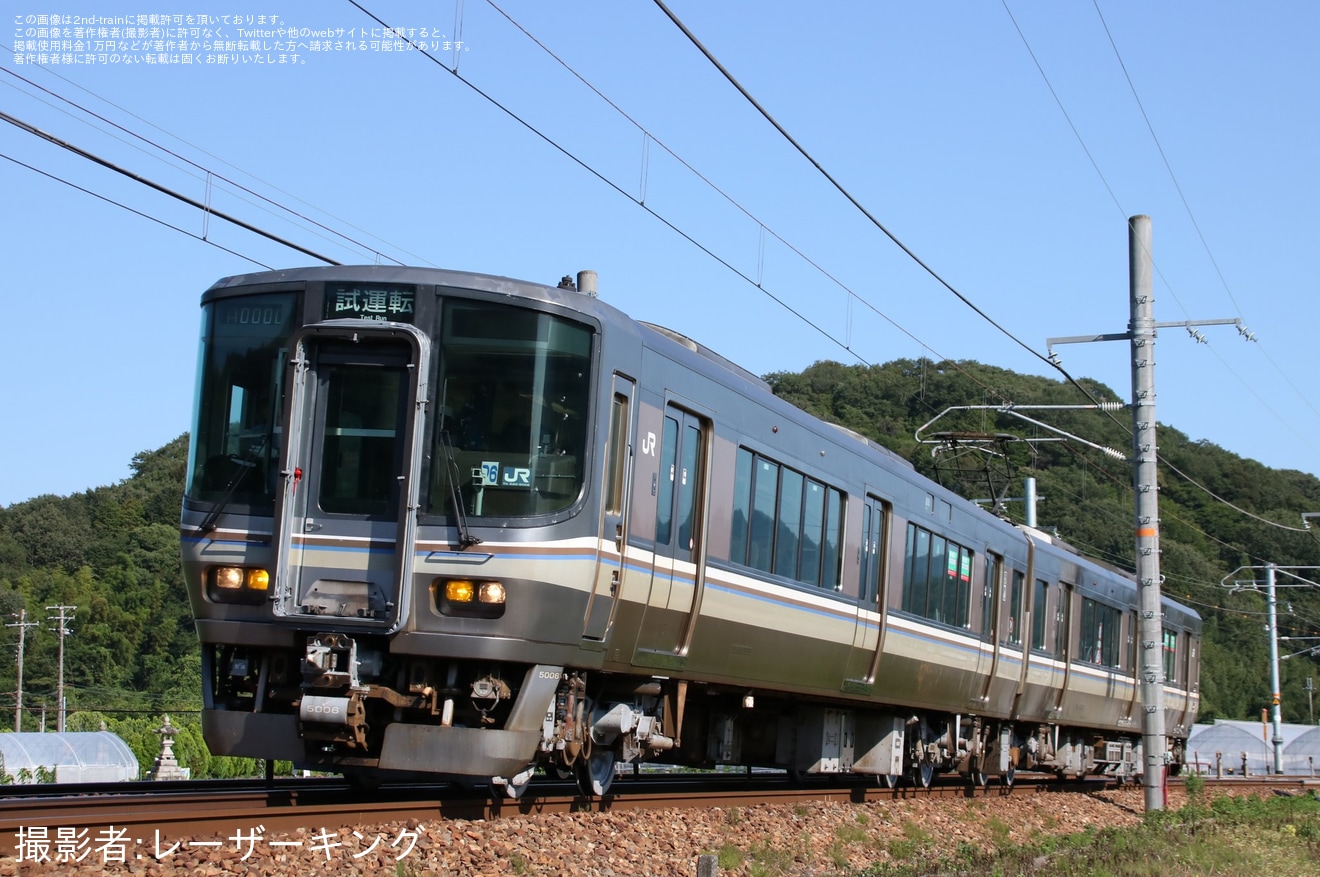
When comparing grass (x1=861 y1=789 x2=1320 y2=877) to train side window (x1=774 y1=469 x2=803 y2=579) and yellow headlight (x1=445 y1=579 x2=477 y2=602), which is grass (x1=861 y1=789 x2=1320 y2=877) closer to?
train side window (x1=774 y1=469 x2=803 y2=579)

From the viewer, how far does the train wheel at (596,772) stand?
953cm

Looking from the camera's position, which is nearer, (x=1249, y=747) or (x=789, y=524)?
(x=789, y=524)

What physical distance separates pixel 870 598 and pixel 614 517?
16.0 ft

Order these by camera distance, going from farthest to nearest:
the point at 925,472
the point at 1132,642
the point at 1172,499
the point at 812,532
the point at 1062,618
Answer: the point at 1172,499 < the point at 925,472 < the point at 1132,642 < the point at 1062,618 < the point at 812,532

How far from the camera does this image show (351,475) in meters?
8.26

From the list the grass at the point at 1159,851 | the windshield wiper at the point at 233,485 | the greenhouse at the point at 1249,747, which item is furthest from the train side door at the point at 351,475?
the greenhouse at the point at 1249,747

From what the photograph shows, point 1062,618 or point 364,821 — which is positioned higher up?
point 1062,618

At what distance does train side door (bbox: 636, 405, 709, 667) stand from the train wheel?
0.80 m

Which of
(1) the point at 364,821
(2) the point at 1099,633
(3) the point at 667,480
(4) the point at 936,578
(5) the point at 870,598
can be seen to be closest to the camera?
(1) the point at 364,821

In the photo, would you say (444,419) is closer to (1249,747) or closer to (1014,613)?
(1014,613)

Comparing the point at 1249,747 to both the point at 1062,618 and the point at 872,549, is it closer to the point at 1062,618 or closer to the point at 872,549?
the point at 1062,618

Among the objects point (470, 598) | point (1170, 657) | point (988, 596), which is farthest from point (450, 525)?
point (1170, 657)

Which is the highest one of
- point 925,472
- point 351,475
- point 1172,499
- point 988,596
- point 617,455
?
point 1172,499

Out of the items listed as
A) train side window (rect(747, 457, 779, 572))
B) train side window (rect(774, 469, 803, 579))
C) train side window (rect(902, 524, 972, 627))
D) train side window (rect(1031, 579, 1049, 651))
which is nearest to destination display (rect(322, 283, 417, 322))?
train side window (rect(747, 457, 779, 572))
